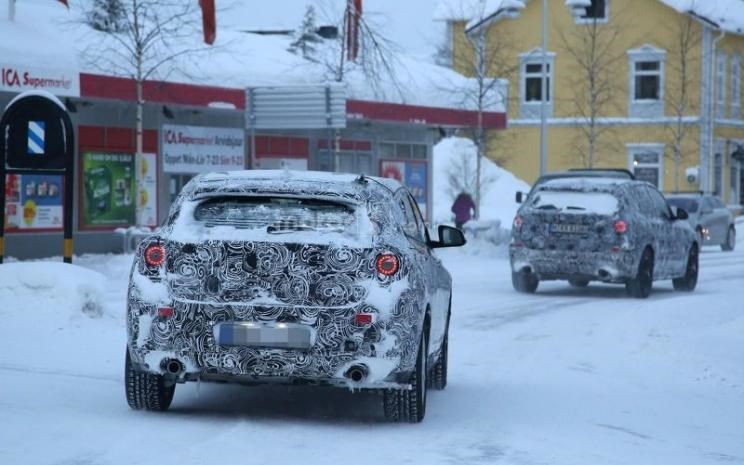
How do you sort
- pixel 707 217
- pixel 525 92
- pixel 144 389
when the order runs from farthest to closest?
pixel 525 92, pixel 707 217, pixel 144 389

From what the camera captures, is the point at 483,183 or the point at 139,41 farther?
the point at 483,183

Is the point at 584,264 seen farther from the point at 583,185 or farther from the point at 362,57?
the point at 362,57

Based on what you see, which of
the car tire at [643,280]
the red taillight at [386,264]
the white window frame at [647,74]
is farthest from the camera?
the white window frame at [647,74]

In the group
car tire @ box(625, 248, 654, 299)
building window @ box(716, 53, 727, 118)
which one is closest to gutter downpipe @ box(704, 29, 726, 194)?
building window @ box(716, 53, 727, 118)

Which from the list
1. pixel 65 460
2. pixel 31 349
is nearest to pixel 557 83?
pixel 31 349

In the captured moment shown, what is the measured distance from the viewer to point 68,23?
27.0 m

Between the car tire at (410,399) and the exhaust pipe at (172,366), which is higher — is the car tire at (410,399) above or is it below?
below

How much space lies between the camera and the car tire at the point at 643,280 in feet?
68.8

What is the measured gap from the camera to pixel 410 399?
30.2 feet

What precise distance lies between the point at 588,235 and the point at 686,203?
2068 centimetres

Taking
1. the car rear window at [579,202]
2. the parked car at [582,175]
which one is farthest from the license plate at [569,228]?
the parked car at [582,175]

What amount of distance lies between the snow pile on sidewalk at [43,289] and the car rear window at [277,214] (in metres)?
5.11

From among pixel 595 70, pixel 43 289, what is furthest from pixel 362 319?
pixel 595 70

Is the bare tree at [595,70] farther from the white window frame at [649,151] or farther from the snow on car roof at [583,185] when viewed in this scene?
the snow on car roof at [583,185]
